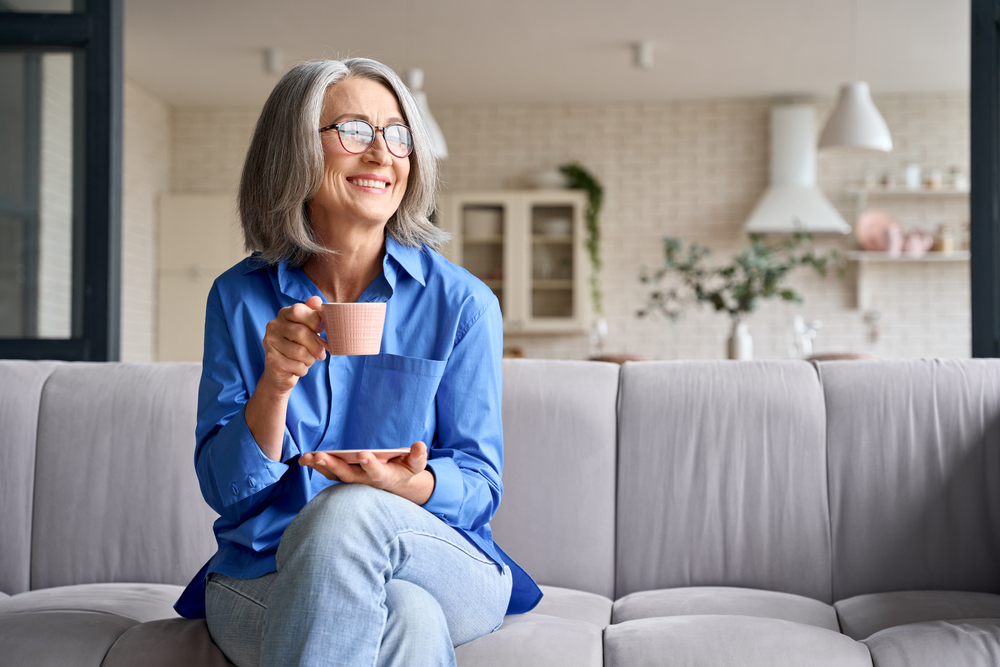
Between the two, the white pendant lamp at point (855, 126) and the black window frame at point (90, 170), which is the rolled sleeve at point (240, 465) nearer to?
the black window frame at point (90, 170)

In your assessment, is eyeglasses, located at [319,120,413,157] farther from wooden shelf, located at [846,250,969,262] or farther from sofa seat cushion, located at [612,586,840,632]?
wooden shelf, located at [846,250,969,262]

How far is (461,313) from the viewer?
1.45 m

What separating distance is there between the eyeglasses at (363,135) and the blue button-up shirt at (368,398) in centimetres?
16

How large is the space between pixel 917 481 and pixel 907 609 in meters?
0.32

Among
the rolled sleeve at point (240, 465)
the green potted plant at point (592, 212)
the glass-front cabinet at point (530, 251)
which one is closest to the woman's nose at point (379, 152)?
the rolled sleeve at point (240, 465)

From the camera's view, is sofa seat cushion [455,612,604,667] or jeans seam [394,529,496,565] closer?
jeans seam [394,529,496,565]

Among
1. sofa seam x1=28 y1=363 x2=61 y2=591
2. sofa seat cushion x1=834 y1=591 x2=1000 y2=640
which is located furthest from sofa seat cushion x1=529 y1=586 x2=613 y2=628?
sofa seam x1=28 y1=363 x2=61 y2=591

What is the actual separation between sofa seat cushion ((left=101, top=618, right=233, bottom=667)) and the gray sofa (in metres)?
0.30

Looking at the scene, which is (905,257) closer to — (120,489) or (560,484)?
(560,484)

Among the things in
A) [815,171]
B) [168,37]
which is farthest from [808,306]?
[168,37]

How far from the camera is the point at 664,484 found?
1890 mm

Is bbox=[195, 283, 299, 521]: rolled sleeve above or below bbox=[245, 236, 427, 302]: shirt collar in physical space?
below

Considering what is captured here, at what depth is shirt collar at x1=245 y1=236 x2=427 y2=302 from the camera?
145cm

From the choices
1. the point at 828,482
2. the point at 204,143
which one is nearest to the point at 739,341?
the point at 828,482
